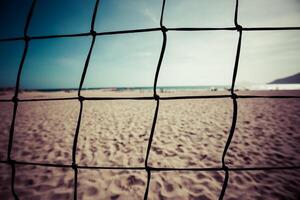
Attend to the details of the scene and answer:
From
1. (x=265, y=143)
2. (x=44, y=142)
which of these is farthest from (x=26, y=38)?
(x=265, y=143)

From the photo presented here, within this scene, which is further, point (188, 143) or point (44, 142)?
point (44, 142)

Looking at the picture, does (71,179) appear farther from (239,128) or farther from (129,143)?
(239,128)

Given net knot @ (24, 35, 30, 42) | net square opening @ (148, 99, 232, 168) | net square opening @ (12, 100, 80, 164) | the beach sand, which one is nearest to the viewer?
net knot @ (24, 35, 30, 42)

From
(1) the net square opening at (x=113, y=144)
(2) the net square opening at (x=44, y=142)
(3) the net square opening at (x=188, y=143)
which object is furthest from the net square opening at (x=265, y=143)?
(2) the net square opening at (x=44, y=142)

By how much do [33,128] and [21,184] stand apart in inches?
129

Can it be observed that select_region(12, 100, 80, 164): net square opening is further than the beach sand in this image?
Yes

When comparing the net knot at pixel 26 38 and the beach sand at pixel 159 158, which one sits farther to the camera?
the beach sand at pixel 159 158

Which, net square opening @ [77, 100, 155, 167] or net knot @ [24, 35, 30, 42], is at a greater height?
net knot @ [24, 35, 30, 42]

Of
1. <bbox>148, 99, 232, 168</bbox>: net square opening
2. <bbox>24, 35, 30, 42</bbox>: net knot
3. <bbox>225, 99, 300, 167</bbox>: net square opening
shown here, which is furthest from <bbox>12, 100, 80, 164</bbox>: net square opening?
<bbox>225, 99, 300, 167</bbox>: net square opening

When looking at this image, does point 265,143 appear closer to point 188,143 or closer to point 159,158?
point 188,143

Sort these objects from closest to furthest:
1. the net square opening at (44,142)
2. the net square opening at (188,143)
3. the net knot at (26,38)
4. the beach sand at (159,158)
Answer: the net knot at (26,38) → the beach sand at (159,158) → the net square opening at (188,143) → the net square opening at (44,142)

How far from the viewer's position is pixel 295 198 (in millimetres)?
2160

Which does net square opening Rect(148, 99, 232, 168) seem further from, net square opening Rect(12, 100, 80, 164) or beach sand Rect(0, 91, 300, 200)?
net square opening Rect(12, 100, 80, 164)

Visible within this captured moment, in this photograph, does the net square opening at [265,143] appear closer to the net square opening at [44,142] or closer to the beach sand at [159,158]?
the beach sand at [159,158]
